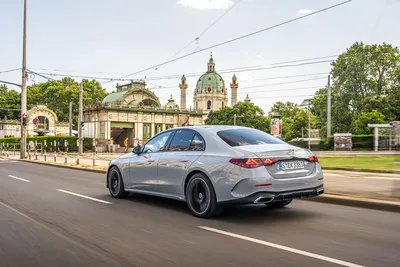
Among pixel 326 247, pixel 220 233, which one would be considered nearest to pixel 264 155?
pixel 220 233

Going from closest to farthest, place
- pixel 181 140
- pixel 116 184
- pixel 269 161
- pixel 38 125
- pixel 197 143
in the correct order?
pixel 269 161, pixel 197 143, pixel 181 140, pixel 116 184, pixel 38 125

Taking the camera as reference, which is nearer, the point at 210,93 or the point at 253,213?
the point at 253,213

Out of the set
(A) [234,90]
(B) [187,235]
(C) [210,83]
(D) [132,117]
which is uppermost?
(C) [210,83]

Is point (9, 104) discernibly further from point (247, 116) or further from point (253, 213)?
point (253, 213)

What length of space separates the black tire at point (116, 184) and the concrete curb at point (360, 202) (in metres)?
4.17

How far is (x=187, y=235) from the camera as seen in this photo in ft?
18.8

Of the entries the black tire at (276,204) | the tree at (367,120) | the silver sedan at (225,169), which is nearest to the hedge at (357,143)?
the tree at (367,120)

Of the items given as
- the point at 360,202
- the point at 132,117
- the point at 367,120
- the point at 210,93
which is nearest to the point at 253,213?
the point at 360,202

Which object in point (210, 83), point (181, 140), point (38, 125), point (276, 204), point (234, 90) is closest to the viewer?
point (181, 140)

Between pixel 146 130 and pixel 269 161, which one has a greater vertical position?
pixel 146 130

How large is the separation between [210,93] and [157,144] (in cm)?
16164

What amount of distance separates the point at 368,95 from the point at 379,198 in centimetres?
5866

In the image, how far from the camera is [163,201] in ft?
29.5

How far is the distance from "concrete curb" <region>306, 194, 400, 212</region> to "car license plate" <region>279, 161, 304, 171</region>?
213cm
